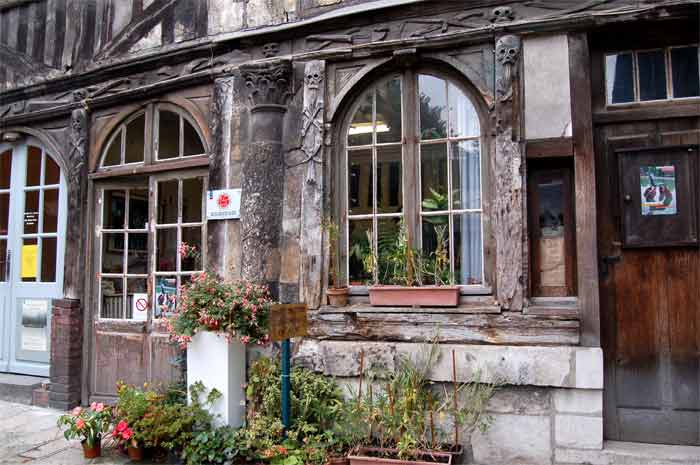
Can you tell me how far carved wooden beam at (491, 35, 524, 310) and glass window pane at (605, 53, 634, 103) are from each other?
798 millimetres

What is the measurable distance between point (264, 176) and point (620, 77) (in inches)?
129

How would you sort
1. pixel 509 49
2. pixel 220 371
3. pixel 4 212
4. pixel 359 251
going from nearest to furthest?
pixel 509 49
pixel 220 371
pixel 359 251
pixel 4 212

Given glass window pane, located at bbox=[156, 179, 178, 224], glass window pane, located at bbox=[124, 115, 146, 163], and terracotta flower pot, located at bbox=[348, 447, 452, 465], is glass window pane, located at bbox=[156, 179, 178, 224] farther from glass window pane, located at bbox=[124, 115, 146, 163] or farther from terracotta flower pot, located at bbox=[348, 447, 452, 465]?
terracotta flower pot, located at bbox=[348, 447, 452, 465]

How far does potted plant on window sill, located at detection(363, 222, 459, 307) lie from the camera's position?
15.9 feet

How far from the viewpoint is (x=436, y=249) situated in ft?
16.5

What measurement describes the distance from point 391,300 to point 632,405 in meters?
2.10

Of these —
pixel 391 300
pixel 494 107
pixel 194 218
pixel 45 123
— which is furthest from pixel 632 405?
pixel 45 123

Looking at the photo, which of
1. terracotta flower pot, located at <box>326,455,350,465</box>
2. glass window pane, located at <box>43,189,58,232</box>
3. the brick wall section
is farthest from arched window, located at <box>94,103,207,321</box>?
terracotta flower pot, located at <box>326,455,350,465</box>

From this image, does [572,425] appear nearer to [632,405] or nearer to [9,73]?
[632,405]

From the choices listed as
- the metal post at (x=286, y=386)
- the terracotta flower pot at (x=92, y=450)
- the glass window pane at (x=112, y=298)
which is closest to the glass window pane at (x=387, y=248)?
the metal post at (x=286, y=386)

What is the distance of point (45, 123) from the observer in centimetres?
702

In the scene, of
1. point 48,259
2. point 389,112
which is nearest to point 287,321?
point 389,112

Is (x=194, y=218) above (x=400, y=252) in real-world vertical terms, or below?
above

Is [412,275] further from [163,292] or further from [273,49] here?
[163,292]
